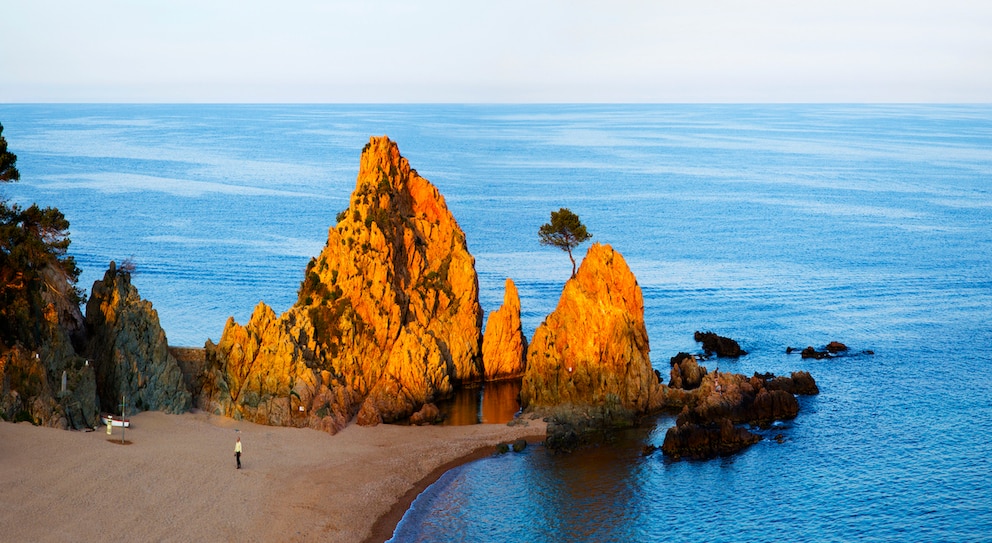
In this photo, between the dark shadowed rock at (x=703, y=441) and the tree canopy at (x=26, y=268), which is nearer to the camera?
the tree canopy at (x=26, y=268)

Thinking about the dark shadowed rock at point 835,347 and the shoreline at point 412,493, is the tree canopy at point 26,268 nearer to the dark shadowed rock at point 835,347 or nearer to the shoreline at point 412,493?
the shoreline at point 412,493

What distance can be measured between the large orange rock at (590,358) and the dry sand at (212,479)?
6.71m

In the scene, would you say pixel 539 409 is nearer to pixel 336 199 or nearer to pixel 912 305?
pixel 912 305

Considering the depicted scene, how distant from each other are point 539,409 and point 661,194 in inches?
5051

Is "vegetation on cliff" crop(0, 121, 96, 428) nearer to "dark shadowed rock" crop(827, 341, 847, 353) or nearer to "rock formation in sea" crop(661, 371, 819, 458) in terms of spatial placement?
"rock formation in sea" crop(661, 371, 819, 458)

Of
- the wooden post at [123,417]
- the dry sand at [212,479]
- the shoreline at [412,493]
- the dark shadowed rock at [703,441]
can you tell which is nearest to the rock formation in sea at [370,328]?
the dry sand at [212,479]

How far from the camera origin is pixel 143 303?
64.6 metres

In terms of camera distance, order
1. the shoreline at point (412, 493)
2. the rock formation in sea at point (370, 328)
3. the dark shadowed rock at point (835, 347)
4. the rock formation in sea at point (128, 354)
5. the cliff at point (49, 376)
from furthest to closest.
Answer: the dark shadowed rock at point (835, 347) → the rock formation in sea at point (370, 328) → the rock formation in sea at point (128, 354) → the cliff at point (49, 376) → the shoreline at point (412, 493)

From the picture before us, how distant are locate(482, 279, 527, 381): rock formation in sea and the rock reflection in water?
944mm

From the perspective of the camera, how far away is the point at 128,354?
206ft

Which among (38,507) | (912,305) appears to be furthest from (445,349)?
(912,305)

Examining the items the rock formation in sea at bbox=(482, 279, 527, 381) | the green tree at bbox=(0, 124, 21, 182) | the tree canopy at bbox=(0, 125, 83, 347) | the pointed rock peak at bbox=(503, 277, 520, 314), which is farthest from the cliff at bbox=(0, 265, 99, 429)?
the pointed rock peak at bbox=(503, 277, 520, 314)

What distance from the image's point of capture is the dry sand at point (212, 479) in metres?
48.1

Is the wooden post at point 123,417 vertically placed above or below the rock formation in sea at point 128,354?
below
